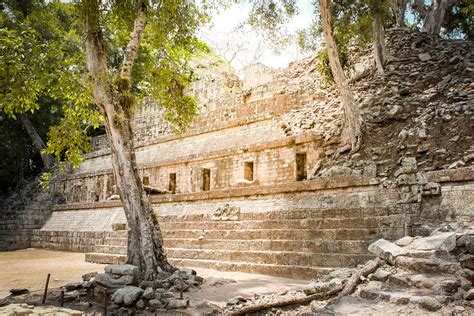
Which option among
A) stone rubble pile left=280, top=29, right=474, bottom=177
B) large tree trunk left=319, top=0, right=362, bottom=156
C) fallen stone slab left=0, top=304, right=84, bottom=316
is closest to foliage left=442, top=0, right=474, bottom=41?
stone rubble pile left=280, top=29, right=474, bottom=177

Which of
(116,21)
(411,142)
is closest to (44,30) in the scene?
(116,21)

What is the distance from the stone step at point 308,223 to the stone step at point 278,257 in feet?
2.60

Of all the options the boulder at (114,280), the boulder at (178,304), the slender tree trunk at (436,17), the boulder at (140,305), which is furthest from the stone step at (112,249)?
the slender tree trunk at (436,17)

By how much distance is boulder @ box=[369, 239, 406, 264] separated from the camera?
16.2ft

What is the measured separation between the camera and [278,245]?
768 centimetres

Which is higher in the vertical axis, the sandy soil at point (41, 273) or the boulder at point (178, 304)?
the boulder at point (178, 304)

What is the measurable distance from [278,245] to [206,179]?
702 centimetres

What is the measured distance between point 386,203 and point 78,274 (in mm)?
6664

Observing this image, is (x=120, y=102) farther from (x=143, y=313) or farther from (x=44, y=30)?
(x=44, y=30)

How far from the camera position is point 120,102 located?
7.61 m

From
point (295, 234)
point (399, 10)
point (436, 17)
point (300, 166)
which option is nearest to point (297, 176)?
point (300, 166)

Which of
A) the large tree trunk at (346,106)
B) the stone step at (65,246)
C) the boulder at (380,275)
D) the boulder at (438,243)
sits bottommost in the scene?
the stone step at (65,246)

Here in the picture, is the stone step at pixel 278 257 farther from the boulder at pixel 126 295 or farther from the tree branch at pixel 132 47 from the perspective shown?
the tree branch at pixel 132 47

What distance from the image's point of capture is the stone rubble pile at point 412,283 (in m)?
3.72
